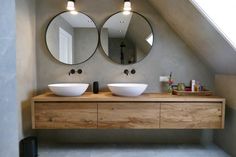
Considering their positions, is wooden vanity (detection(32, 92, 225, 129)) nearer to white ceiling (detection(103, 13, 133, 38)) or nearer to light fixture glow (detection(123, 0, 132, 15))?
white ceiling (detection(103, 13, 133, 38))

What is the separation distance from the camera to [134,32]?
2.84 metres

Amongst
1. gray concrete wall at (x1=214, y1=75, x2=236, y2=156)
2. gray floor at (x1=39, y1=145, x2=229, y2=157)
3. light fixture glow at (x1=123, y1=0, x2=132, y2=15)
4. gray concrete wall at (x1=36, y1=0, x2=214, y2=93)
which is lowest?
gray floor at (x1=39, y1=145, x2=229, y2=157)

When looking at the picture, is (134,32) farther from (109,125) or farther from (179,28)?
(109,125)

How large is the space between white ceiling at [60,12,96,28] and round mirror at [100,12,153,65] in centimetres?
23

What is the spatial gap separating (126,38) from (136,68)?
1.59ft

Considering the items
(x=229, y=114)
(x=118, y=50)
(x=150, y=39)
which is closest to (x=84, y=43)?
(x=118, y=50)

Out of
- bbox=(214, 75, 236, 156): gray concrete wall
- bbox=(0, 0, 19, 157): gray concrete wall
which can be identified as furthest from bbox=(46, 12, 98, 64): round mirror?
bbox=(214, 75, 236, 156): gray concrete wall

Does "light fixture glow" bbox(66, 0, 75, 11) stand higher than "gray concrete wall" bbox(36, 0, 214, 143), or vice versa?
"light fixture glow" bbox(66, 0, 75, 11)

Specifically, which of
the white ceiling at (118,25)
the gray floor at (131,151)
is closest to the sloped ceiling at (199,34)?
the white ceiling at (118,25)

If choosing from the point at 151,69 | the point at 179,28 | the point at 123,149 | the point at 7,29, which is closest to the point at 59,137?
the point at 123,149

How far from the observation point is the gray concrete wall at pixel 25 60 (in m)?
2.35

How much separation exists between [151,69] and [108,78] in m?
0.68

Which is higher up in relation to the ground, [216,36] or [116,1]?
[116,1]

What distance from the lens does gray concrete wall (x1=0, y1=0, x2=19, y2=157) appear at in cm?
105
